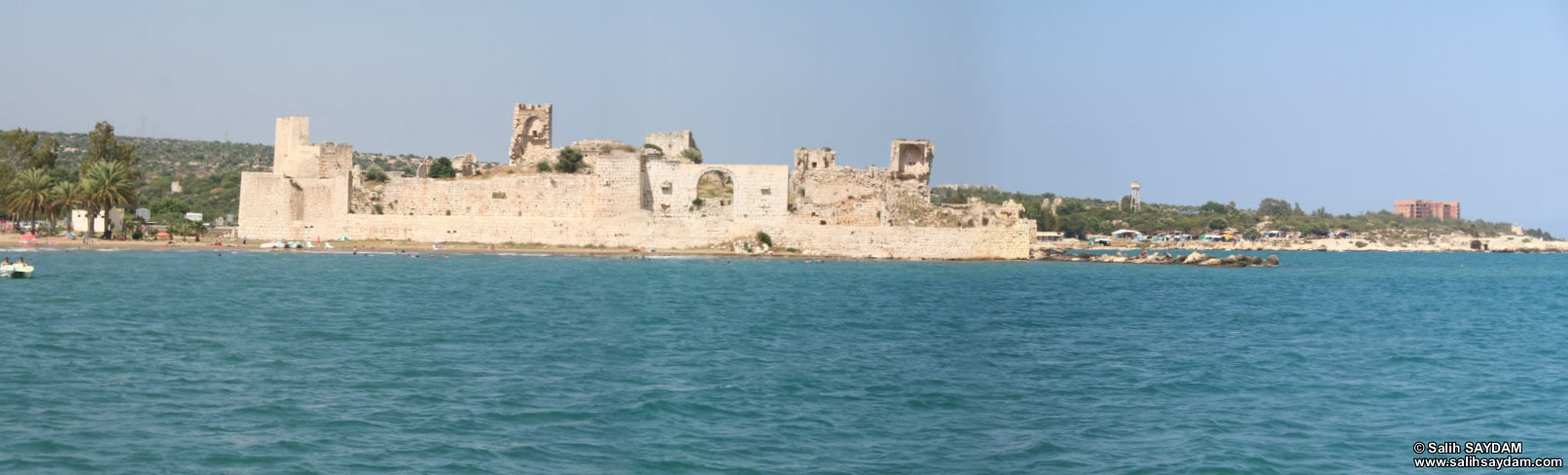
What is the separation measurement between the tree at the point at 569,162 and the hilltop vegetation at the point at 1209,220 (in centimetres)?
2940

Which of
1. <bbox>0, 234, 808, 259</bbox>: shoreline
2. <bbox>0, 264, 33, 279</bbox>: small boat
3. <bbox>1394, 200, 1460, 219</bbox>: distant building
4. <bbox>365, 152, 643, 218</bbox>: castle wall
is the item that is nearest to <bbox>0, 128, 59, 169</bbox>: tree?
<bbox>0, 234, 808, 259</bbox>: shoreline

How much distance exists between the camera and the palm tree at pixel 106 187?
3681 centimetres

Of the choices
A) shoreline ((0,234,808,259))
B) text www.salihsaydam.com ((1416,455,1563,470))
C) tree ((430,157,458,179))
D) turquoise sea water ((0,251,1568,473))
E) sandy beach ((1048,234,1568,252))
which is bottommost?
text www.salihsaydam.com ((1416,455,1563,470))

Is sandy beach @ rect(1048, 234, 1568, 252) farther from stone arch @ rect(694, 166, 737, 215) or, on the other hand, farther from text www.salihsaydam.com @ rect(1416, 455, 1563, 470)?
text www.salihsaydam.com @ rect(1416, 455, 1563, 470)

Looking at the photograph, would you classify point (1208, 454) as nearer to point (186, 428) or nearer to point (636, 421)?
point (636, 421)

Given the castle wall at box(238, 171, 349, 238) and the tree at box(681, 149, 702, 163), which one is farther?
the tree at box(681, 149, 702, 163)

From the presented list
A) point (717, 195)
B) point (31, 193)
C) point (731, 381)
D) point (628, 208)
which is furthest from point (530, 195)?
point (731, 381)

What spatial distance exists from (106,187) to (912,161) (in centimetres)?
2370

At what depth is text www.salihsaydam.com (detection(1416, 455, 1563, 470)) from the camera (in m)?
9.38

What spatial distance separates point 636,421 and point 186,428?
10.6ft

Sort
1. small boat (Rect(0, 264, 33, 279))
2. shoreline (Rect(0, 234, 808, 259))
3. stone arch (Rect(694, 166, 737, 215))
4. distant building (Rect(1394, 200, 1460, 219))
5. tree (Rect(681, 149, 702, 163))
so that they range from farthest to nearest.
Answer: distant building (Rect(1394, 200, 1460, 219)), tree (Rect(681, 149, 702, 163)), stone arch (Rect(694, 166, 737, 215)), shoreline (Rect(0, 234, 808, 259)), small boat (Rect(0, 264, 33, 279))

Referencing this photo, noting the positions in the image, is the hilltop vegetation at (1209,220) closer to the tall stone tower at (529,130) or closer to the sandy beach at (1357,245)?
the sandy beach at (1357,245)

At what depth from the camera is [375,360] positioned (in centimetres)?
1385

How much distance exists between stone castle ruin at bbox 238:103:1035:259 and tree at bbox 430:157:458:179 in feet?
3.84
